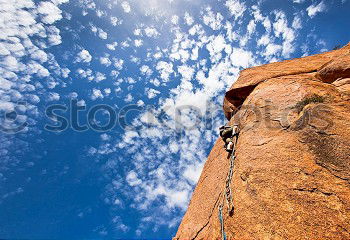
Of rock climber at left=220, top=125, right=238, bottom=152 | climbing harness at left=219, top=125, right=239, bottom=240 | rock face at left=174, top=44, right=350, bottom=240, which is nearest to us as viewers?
rock face at left=174, top=44, right=350, bottom=240

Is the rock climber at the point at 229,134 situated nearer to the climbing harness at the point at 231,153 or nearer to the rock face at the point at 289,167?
the climbing harness at the point at 231,153

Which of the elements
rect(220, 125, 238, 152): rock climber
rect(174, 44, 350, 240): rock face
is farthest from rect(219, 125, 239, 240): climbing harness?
rect(174, 44, 350, 240): rock face

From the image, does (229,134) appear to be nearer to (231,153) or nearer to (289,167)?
(231,153)

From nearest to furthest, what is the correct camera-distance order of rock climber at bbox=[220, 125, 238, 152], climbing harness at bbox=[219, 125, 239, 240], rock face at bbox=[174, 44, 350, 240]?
rock face at bbox=[174, 44, 350, 240] → climbing harness at bbox=[219, 125, 239, 240] → rock climber at bbox=[220, 125, 238, 152]

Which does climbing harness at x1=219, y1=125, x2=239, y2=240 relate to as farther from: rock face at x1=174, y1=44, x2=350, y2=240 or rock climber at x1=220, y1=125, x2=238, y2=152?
rock face at x1=174, y1=44, x2=350, y2=240

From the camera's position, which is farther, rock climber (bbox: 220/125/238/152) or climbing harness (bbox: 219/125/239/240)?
rock climber (bbox: 220/125/238/152)

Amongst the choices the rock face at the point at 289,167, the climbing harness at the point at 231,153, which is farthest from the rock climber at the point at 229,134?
the rock face at the point at 289,167

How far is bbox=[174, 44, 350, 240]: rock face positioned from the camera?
378cm

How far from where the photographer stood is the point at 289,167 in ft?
14.9

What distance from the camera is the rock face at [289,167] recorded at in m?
3.78

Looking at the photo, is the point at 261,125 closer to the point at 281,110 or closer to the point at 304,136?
the point at 281,110

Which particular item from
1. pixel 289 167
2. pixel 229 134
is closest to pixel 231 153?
pixel 229 134

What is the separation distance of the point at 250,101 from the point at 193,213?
4.87 metres

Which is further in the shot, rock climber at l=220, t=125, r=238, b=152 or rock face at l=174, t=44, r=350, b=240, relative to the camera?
rock climber at l=220, t=125, r=238, b=152
